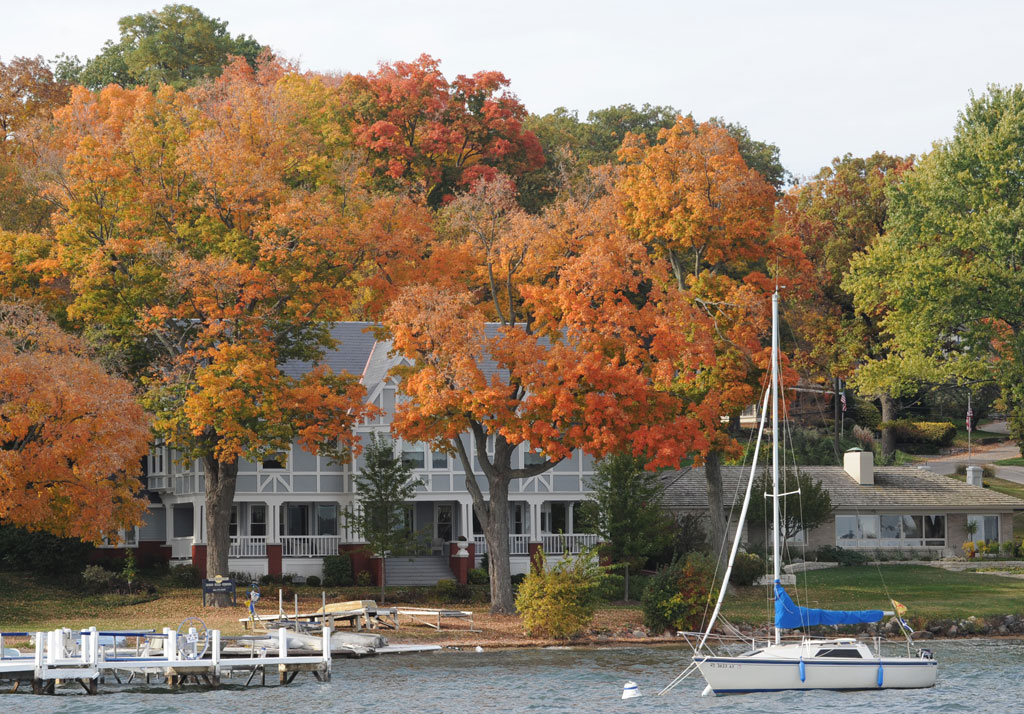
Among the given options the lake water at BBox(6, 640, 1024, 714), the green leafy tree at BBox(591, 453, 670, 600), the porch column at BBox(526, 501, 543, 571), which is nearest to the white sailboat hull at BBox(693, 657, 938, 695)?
the lake water at BBox(6, 640, 1024, 714)

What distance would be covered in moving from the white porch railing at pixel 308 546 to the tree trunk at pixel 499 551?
11.0m

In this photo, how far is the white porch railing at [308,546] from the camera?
60.6 metres

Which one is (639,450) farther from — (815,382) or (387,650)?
(815,382)

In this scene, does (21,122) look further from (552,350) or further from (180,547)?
(552,350)

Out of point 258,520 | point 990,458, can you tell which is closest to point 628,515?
point 258,520

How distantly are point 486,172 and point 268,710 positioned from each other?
154 ft

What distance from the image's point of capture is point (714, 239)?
178ft

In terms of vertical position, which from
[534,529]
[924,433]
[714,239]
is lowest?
[534,529]

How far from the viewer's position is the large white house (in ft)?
199

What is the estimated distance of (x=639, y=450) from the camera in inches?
1890

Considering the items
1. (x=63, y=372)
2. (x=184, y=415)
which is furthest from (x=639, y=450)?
(x=63, y=372)

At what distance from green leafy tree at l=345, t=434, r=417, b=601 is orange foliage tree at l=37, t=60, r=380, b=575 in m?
4.32

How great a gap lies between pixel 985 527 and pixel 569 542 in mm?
23602

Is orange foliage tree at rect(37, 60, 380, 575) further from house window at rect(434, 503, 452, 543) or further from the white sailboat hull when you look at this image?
the white sailboat hull
